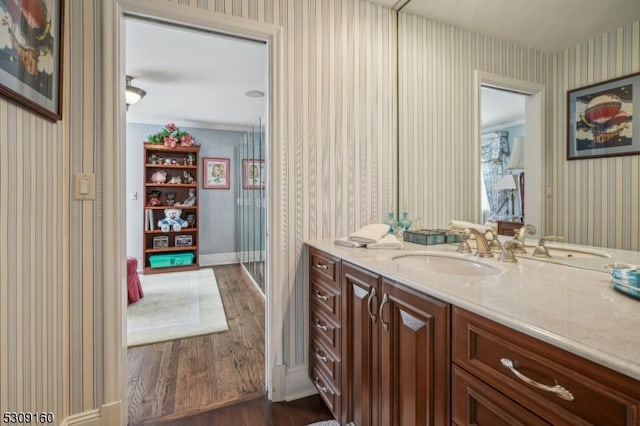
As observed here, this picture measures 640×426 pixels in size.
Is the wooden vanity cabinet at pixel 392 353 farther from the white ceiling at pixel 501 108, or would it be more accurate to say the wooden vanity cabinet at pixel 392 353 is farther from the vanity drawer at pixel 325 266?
the white ceiling at pixel 501 108

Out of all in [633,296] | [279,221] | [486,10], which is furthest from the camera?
[279,221]

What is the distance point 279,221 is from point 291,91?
759 millimetres

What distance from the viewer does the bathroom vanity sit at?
56 cm

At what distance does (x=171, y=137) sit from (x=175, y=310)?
2.86m

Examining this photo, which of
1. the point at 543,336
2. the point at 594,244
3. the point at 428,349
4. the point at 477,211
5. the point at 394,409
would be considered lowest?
the point at 394,409

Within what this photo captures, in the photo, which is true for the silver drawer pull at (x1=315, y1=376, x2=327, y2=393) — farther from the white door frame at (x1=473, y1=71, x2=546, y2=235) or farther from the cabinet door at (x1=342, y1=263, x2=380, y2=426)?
the white door frame at (x1=473, y1=71, x2=546, y2=235)

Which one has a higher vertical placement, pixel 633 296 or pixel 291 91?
Answer: pixel 291 91

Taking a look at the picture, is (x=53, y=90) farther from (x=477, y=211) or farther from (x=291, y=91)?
(x=477, y=211)

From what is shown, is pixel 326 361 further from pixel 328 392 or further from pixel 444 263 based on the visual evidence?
pixel 444 263

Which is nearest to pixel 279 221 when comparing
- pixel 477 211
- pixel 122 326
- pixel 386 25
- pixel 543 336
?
pixel 122 326

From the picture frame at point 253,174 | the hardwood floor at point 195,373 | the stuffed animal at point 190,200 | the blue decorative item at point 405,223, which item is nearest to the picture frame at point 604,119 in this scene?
the blue decorative item at point 405,223

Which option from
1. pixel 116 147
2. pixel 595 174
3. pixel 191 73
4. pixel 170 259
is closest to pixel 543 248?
pixel 595 174

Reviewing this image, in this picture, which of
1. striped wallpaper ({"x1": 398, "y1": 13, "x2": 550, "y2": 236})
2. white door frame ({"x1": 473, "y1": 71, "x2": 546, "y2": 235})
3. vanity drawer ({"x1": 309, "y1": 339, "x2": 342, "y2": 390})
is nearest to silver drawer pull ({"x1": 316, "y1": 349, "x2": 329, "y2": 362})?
vanity drawer ({"x1": 309, "y1": 339, "x2": 342, "y2": 390})

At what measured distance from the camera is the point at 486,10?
1513 mm
